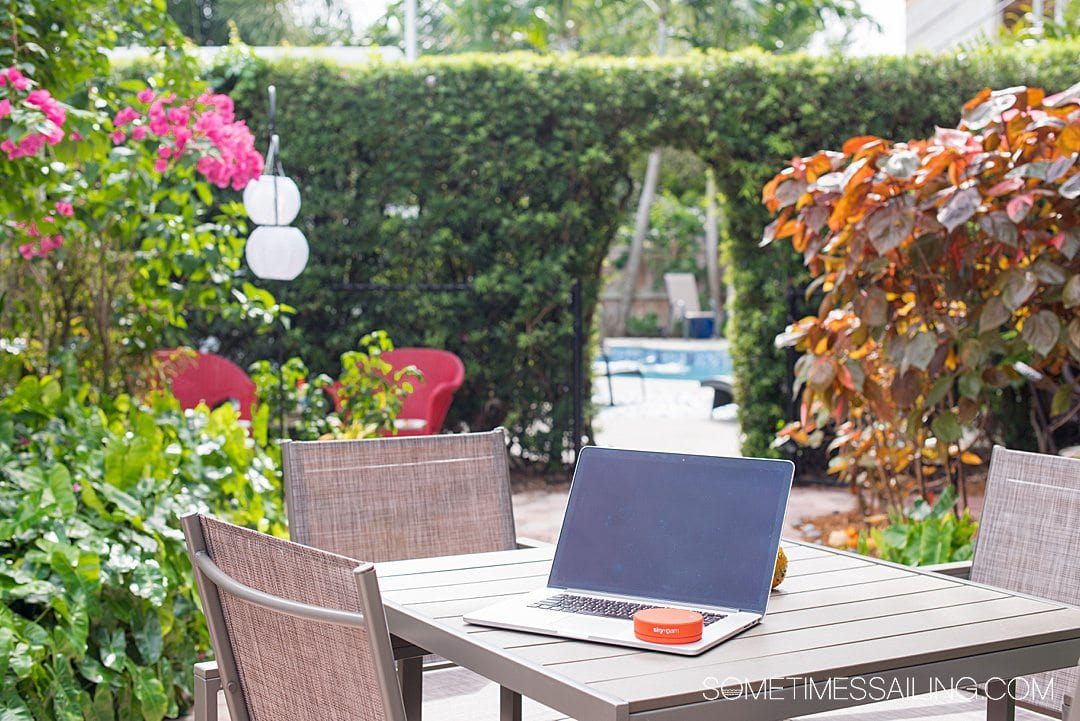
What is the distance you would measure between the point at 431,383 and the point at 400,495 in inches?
148

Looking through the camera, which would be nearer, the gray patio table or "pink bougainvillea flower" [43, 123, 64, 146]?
the gray patio table

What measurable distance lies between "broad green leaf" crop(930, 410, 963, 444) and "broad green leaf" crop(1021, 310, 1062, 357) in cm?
42

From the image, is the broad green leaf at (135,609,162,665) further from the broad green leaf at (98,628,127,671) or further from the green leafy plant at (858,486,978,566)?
the green leafy plant at (858,486,978,566)

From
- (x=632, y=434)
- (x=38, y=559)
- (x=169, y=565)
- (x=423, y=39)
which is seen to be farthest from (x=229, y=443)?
(x=423, y=39)

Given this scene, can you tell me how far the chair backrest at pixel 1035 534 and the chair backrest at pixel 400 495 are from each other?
993 millimetres

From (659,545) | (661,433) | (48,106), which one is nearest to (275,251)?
(48,106)

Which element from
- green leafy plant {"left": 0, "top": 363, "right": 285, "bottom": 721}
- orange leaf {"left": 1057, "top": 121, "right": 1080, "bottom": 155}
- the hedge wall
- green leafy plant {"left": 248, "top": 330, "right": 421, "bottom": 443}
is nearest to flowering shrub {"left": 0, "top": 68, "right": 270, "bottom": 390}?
green leafy plant {"left": 248, "top": 330, "right": 421, "bottom": 443}

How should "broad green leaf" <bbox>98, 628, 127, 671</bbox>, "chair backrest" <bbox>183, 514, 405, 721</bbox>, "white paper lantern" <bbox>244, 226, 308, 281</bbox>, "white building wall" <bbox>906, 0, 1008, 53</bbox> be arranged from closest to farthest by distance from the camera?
"chair backrest" <bbox>183, 514, 405, 721</bbox> < "broad green leaf" <bbox>98, 628, 127, 671</bbox> < "white paper lantern" <bbox>244, 226, 308, 281</bbox> < "white building wall" <bbox>906, 0, 1008, 53</bbox>

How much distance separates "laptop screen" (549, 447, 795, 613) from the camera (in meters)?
1.63

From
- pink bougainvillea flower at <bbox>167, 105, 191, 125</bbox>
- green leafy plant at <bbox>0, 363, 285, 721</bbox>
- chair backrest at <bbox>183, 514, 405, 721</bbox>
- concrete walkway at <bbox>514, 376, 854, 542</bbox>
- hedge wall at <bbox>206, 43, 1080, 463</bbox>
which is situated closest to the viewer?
chair backrest at <bbox>183, 514, 405, 721</bbox>

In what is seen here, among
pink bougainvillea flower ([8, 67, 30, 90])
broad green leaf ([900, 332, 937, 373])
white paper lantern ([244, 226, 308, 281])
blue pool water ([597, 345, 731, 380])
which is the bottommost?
blue pool water ([597, 345, 731, 380])

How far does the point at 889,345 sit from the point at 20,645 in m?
2.67

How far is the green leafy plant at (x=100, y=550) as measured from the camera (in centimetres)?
260

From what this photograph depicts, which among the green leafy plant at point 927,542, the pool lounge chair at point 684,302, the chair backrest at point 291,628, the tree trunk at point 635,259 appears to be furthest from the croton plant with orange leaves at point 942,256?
the pool lounge chair at point 684,302
